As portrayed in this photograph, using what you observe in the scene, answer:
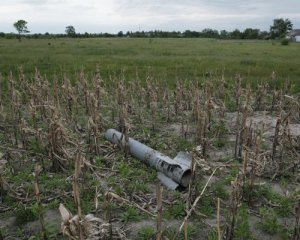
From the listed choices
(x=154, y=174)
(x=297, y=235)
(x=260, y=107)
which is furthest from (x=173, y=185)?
(x=260, y=107)

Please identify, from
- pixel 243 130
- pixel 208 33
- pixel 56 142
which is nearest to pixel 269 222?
pixel 243 130

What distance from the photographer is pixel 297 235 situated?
4215 millimetres

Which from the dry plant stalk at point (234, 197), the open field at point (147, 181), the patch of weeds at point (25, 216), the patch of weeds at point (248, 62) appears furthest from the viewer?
the patch of weeds at point (248, 62)

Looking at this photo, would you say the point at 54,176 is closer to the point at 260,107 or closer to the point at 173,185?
the point at 173,185

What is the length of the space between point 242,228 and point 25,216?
2.94m

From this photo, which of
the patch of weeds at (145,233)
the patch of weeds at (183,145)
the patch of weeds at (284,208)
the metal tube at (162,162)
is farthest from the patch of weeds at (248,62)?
the patch of weeds at (145,233)

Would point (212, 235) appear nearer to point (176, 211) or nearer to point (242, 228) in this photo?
point (242, 228)

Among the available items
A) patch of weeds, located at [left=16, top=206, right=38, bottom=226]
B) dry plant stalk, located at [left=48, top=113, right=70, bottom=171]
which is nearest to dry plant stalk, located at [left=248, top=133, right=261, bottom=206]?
dry plant stalk, located at [left=48, top=113, right=70, bottom=171]

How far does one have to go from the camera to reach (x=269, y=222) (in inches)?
187

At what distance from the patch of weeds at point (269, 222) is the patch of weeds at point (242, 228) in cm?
21

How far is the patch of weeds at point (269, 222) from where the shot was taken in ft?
15.3

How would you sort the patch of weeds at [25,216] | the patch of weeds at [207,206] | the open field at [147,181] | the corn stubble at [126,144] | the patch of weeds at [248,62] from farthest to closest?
the patch of weeds at [248,62] < the patch of weeds at [207,206] < the patch of weeds at [25,216] < the open field at [147,181] < the corn stubble at [126,144]

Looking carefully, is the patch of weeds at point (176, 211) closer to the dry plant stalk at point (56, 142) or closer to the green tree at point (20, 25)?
the dry plant stalk at point (56, 142)

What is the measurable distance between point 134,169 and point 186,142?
1.79m
